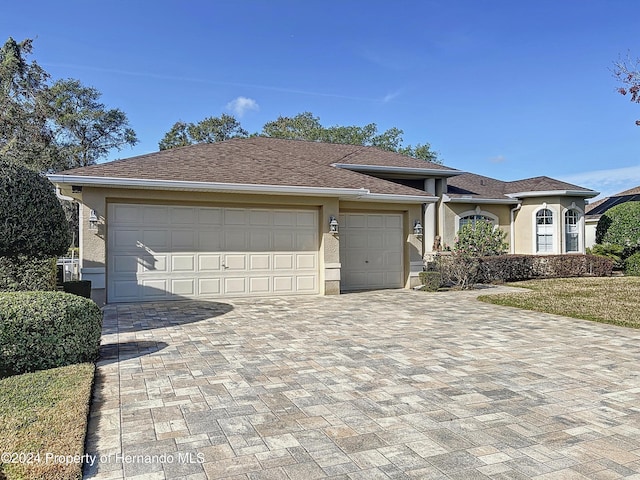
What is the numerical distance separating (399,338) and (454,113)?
57.7ft

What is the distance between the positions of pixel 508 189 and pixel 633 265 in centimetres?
580

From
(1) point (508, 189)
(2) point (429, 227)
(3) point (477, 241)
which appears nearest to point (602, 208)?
(1) point (508, 189)

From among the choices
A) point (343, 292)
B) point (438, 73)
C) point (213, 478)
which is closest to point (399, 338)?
point (213, 478)

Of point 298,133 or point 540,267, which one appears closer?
point 540,267

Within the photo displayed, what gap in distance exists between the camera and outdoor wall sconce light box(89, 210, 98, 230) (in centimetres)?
977

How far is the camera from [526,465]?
3016 mm

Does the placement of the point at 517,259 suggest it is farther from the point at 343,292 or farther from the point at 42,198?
the point at 42,198

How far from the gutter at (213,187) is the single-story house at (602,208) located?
16974 mm

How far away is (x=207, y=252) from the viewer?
1103 cm

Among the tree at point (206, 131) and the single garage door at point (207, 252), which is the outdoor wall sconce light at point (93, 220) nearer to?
the single garage door at point (207, 252)

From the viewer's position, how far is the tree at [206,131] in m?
34.9

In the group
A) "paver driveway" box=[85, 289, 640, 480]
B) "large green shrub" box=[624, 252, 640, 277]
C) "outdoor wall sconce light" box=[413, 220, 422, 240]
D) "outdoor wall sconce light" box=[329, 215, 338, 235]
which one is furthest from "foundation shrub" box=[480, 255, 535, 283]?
"paver driveway" box=[85, 289, 640, 480]

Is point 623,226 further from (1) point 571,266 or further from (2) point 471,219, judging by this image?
(2) point 471,219

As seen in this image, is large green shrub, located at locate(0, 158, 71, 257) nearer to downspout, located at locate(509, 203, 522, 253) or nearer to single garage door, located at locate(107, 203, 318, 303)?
single garage door, located at locate(107, 203, 318, 303)
